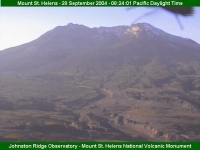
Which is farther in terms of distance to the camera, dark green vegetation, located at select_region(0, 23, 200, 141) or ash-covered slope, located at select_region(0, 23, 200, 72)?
ash-covered slope, located at select_region(0, 23, 200, 72)

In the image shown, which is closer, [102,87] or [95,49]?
[102,87]

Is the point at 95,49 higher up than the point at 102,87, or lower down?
higher up

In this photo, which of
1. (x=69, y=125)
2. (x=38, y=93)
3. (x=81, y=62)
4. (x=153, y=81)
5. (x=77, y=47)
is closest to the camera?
(x=69, y=125)

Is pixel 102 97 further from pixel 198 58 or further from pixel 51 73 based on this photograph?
pixel 198 58

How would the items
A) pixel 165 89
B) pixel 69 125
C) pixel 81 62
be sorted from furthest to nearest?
1. pixel 81 62
2. pixel 165 89
3. pixel 69 125

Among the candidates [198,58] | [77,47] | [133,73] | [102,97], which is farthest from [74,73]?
[198,58]

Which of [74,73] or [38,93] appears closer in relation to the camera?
[38,93]

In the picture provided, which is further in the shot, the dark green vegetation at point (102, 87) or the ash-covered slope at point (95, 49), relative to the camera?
the ash-covered slope at point (95, 49)

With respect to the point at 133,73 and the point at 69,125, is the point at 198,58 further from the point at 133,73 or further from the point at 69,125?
the point at 69,125
